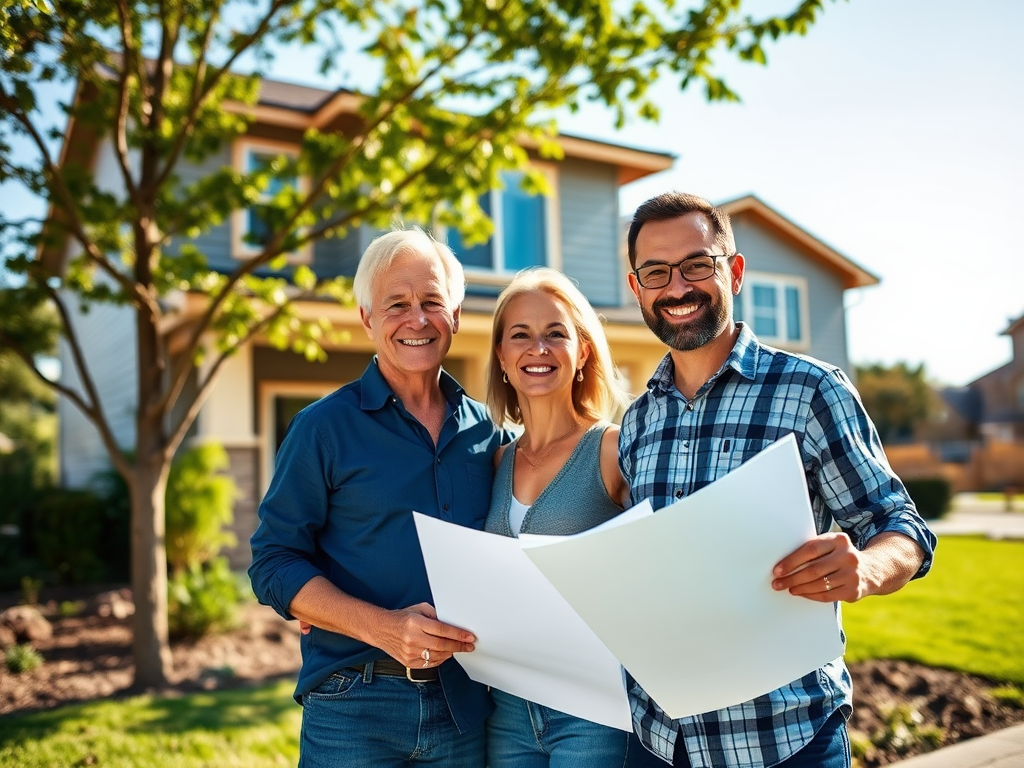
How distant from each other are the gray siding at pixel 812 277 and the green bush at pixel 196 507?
1337 centimetres

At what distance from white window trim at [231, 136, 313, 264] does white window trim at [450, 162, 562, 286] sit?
2.00 m

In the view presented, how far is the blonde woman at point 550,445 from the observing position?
221 cm

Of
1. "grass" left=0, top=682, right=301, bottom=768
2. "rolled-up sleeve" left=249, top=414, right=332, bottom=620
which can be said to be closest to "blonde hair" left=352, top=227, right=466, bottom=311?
"rolled-up sleeve" left=249, top=414, right=332, bottom=620

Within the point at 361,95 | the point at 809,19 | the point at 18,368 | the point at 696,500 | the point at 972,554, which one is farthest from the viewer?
the point at 18,368

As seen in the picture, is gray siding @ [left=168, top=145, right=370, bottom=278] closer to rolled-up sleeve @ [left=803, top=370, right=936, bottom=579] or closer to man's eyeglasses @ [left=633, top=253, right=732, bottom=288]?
man's eyeglasses @ [left=633, top=253, right=732, bottom=288]

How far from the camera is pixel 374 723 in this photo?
6.99ft

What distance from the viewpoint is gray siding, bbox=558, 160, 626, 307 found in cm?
1290

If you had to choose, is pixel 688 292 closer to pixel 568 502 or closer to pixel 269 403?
pixel 568 502

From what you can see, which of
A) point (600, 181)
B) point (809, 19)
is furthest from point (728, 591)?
point (600, 181)

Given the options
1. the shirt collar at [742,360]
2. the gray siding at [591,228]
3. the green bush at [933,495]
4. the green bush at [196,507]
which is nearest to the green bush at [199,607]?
the green bush at [196,507]

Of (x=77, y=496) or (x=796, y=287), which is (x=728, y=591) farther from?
(x=796, y=287)

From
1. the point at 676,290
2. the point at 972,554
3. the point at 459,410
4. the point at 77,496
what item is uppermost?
the point at 676,290

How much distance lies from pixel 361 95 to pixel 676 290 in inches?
181

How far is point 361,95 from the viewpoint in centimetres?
601
